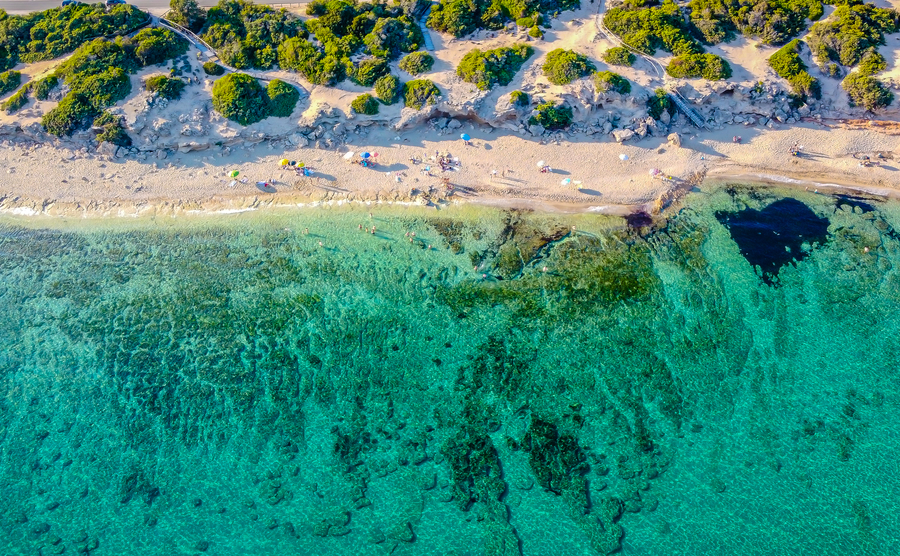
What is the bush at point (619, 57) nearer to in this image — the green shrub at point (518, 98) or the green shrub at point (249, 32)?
the green shrub at point (518, 98)

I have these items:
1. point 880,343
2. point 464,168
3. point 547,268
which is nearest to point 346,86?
point 464,168

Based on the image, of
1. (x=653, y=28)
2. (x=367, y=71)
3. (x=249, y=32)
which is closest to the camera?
(x=367, y=71)

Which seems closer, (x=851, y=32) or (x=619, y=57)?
(x=619, y=57)

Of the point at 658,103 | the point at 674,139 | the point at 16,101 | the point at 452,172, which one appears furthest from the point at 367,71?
the point at 16,101

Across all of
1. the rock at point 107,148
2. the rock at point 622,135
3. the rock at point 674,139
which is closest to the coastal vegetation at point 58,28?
the rock at point 107,148

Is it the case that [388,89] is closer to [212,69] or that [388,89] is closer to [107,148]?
[212,69]

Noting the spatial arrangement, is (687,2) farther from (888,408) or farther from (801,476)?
(801,476)
